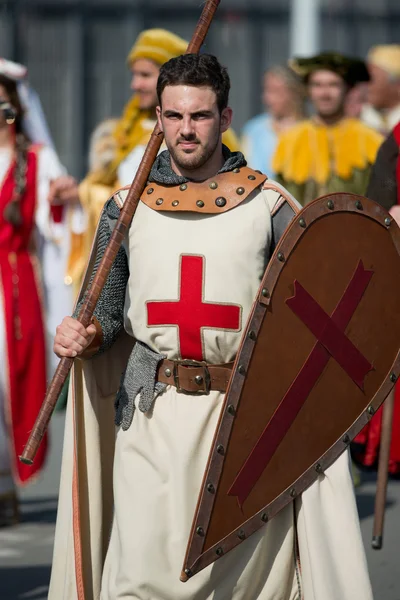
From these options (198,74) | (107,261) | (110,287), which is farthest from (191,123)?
(110,287)

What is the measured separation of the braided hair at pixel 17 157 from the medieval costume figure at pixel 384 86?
3.94 metres

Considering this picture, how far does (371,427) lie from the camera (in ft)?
23.2

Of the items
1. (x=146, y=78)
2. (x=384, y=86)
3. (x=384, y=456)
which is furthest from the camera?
(x=384, y=86)

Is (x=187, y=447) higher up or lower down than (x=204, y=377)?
lower down

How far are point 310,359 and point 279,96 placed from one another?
836cm

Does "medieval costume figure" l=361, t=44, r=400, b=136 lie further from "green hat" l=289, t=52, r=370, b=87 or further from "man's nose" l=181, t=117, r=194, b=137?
"man's nose" l=181, t=117, r=194, b=137

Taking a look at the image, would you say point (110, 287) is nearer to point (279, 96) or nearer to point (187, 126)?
point (187, 126)

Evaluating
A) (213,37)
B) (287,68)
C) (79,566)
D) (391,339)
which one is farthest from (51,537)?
(213,37)

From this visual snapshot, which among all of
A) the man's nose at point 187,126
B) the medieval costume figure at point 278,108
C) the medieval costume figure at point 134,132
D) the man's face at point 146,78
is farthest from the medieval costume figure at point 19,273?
the medieval costume figure at point 278,108

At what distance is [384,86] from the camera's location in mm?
11984

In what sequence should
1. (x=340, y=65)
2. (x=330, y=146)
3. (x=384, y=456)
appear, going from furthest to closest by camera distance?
1. (x=330, y=146)
2. (x=340, y=65)
3. (x=384, y=456)

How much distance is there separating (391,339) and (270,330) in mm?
475

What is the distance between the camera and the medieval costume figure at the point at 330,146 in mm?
9586

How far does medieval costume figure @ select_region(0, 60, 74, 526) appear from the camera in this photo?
8.20 m
